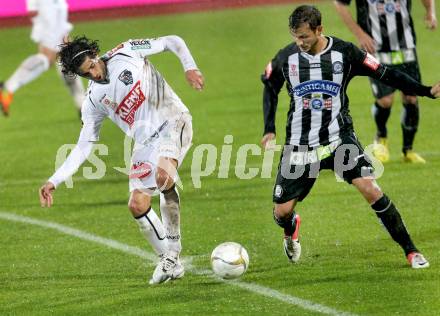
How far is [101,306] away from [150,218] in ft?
3.05

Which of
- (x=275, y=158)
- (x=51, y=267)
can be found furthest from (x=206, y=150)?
(x=51, y=267)

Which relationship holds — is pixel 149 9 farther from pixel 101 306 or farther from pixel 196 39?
pixel 101 306

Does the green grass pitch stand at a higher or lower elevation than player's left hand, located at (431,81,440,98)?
lower

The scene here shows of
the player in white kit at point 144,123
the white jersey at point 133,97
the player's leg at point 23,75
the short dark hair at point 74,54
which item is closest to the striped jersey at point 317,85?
the player in white kit at point 144,123

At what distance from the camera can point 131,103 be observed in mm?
8977

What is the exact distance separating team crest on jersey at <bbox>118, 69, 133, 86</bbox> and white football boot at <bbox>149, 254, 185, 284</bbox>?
4.53 ft

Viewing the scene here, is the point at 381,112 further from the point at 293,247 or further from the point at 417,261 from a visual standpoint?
the point at 417,261

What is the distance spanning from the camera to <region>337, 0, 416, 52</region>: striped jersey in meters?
13.1

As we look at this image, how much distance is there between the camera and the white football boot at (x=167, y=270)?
29.1 feet

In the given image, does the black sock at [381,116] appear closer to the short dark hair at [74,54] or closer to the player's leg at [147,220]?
the player's leg at [147,220]

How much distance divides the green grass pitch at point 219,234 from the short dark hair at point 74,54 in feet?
5.59

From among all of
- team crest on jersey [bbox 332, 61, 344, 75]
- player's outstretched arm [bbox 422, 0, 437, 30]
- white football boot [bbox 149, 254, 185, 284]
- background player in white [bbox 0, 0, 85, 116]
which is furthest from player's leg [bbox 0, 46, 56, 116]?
team crest on jersey [bbox 332, 61, 344, 75]

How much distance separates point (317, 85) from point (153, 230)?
1.70 m

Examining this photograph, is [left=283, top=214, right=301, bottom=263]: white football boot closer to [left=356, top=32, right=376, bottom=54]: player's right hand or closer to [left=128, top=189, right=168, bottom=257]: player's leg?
[left=128, top=189, right=168, bottom=257]: player's leg
